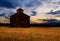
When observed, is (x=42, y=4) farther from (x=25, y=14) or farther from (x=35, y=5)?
(x=25, y=14)

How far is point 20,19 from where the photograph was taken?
3.16 metres

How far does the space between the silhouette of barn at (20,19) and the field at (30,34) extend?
0.09 meters

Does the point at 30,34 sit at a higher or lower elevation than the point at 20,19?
lower

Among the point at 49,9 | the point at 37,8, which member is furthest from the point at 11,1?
the point at 49,9

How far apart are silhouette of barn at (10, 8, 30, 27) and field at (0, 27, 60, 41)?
0.09 metres

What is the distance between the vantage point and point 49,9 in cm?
314

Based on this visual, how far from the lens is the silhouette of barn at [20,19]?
312 centimetres

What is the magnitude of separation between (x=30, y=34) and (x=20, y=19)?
0.30 m

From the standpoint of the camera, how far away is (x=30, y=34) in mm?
3092

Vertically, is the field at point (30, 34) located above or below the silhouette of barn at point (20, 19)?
below

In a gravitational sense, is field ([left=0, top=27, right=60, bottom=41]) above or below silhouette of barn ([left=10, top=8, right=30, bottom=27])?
below

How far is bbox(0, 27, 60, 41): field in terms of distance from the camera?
306cm

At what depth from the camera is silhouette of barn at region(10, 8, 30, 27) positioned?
3.12 meters

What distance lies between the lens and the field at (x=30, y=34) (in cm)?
306
